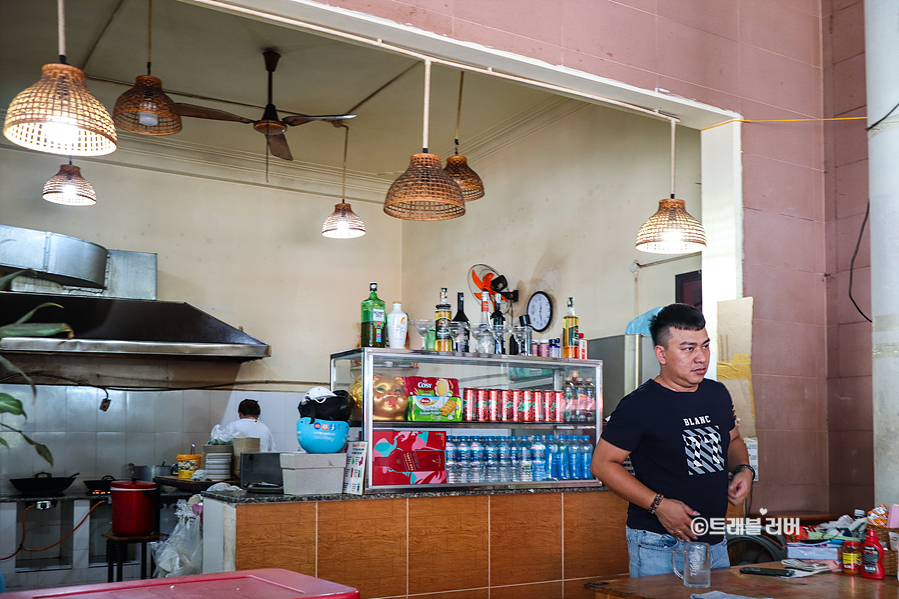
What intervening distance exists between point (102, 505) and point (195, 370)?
1.82 meters

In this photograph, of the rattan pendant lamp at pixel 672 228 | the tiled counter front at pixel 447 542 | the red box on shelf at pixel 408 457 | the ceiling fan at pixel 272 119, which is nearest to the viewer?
the tiled counter front at pixel 447 542

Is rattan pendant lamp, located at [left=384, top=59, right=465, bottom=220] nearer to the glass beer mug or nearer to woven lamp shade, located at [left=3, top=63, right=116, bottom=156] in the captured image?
woven lamp shade, located at [left=3, top=63, right=116, bottom=156]

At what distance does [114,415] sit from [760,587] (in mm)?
7305

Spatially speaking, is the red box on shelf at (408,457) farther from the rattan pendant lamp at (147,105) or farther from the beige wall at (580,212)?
the beige wall at (580,212)

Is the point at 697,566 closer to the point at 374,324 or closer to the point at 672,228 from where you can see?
the point at 374,324

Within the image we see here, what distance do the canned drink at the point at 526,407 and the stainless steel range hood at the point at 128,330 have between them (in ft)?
14.5

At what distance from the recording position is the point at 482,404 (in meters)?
4.28

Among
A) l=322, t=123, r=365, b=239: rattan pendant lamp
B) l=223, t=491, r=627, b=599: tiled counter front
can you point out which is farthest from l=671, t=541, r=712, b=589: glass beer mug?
l=322, t=123, r=365, b=239: rattan pendant lamp

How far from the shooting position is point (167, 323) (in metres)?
7.85

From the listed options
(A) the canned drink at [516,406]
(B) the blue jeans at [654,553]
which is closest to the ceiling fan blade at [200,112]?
(A) the canned drink at [516,406]

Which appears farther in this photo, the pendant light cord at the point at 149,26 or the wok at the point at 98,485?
the wok at the point at 98,485

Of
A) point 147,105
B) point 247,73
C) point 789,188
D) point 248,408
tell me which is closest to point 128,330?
point 248,408

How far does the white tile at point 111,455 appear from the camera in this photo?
8.08m

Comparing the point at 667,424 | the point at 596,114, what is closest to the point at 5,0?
the point at 596,114
